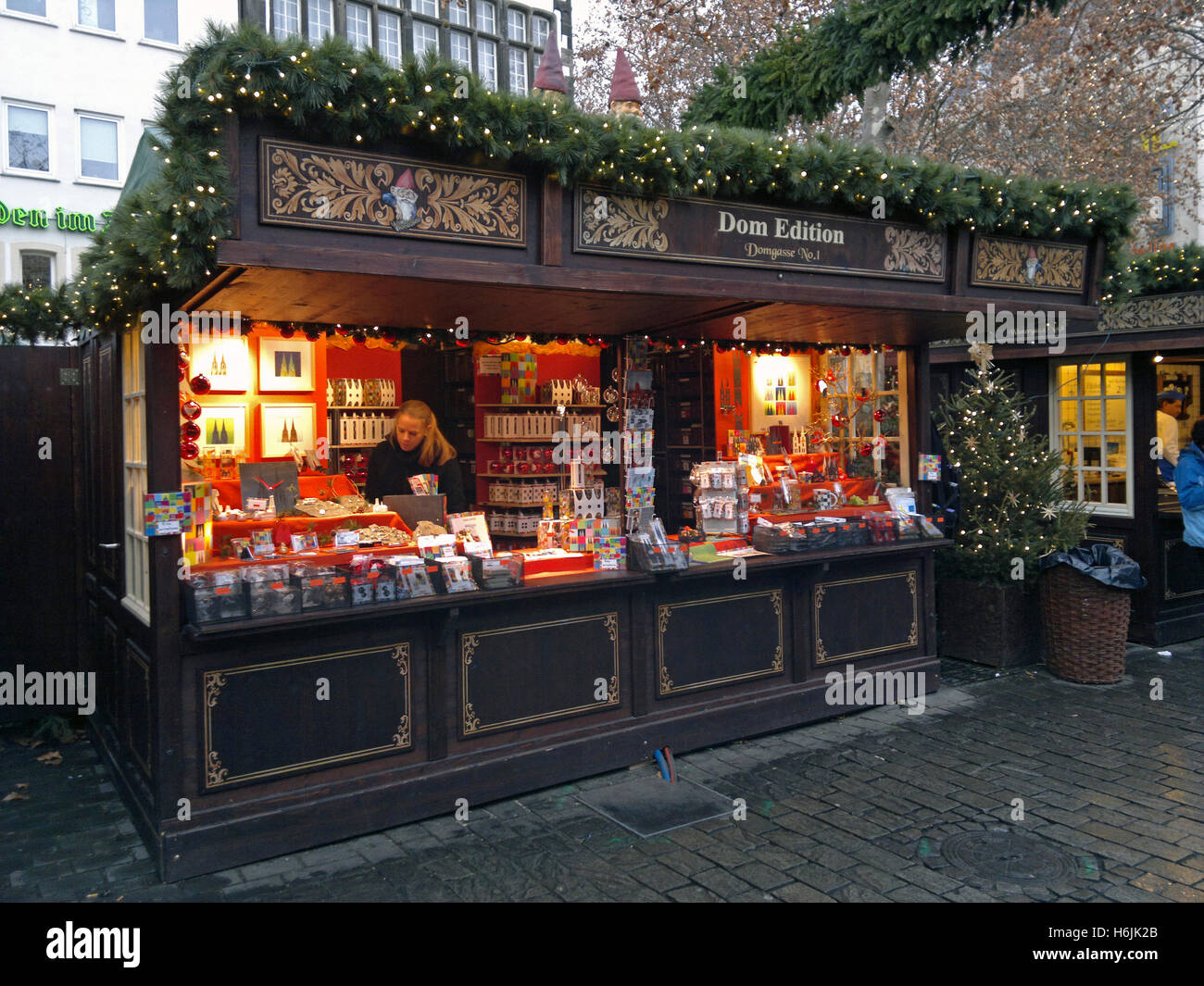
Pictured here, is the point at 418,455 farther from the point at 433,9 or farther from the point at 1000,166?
the point at 433,9

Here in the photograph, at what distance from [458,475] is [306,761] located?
3.17 m

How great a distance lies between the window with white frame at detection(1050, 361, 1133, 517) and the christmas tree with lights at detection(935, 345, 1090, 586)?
38.0 inches

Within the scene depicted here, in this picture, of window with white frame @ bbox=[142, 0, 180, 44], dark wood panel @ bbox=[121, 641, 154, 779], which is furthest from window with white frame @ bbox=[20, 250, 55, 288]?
dark wood panel @ bbox=[121, 641, 154, 779]

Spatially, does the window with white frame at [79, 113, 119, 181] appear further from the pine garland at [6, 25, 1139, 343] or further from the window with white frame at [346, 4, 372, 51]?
the pine garland at [6, 25, 1139, 343]

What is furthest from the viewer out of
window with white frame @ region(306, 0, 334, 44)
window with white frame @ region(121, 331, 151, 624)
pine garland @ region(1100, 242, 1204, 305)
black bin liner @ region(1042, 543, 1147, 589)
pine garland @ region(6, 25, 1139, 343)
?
window with white frame @ region(306, 0, 334, 44)

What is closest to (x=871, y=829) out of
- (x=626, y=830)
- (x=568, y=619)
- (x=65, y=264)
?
(x=626, y=830)

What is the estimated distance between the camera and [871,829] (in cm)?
Answer: 466

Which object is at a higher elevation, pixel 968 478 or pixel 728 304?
pixel 728 304

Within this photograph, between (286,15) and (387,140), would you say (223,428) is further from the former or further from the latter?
(286,15)

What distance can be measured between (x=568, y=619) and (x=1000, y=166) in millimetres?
16917

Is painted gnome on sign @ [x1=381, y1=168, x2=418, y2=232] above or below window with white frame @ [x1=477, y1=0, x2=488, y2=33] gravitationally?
below

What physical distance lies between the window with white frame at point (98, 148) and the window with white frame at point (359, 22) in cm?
629

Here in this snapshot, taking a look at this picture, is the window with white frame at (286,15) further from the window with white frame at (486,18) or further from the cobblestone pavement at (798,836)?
the cobblestone pavement at (798,836)

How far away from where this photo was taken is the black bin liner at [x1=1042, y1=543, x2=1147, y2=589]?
7062mm
